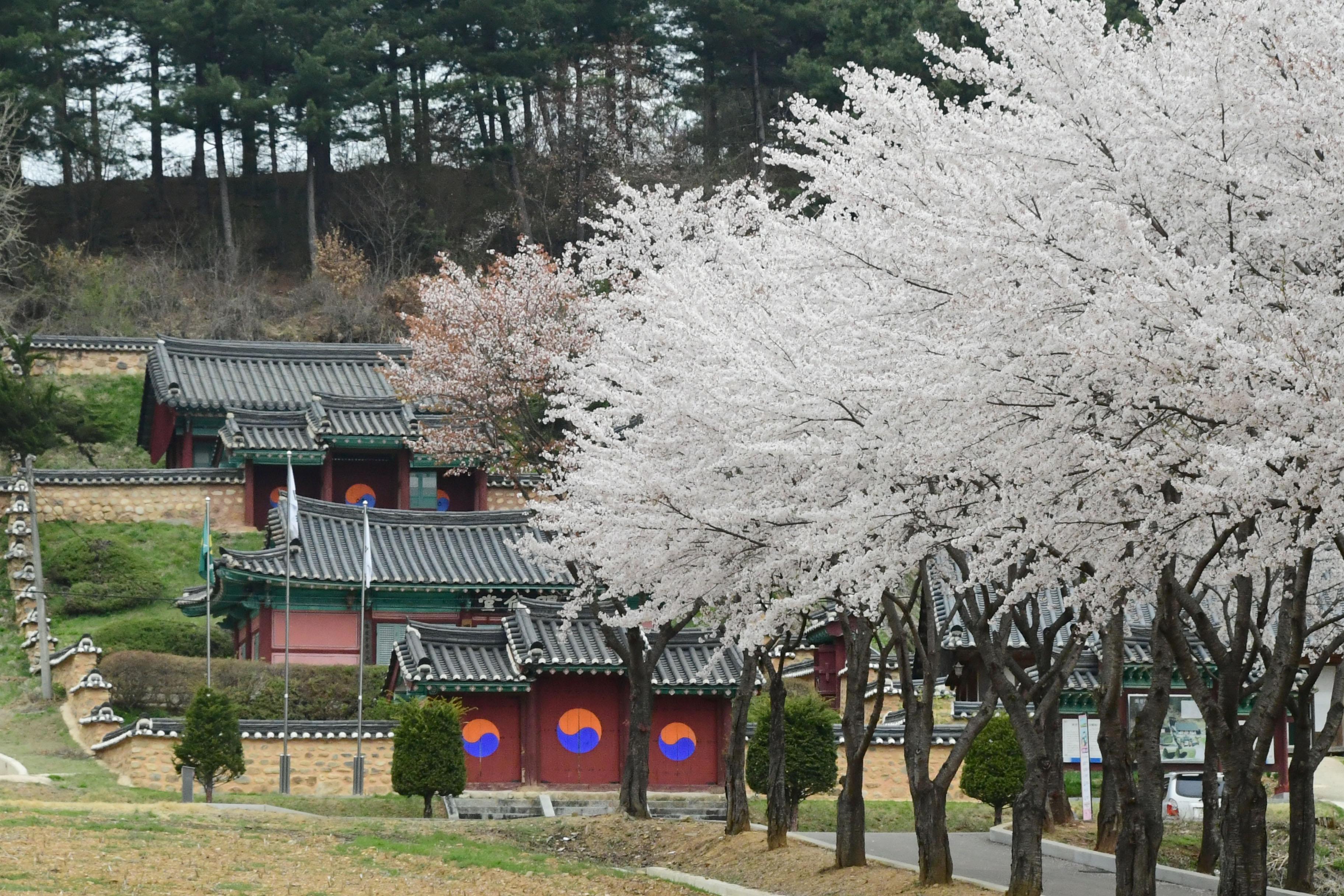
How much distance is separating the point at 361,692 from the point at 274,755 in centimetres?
187

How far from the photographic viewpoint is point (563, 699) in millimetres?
29203

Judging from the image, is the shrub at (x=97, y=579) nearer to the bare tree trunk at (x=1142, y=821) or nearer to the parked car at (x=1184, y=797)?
the parked car at (x=1184, y=797)

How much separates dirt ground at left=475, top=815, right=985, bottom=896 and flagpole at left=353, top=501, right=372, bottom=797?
498 centimetres

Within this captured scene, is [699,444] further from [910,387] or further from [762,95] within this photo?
[762,95]

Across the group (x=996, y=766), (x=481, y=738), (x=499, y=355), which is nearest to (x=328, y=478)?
(x=499, y=355)

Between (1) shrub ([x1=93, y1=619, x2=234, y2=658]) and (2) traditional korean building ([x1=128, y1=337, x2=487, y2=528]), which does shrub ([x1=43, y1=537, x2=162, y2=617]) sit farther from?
(2) traditional korean building ([x1=128, y1=337, x2=487, y2=528])

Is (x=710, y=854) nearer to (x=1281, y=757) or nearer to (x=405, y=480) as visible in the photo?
(x=1281, y=757)

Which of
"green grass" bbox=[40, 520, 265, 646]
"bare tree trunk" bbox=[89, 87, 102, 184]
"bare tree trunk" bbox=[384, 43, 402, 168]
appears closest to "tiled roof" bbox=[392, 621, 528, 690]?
"green grass" bbox=[40, 520, 265, 646]

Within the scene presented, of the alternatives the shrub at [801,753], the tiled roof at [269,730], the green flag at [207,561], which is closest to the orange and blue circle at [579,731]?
the tiled roof at [269,730]

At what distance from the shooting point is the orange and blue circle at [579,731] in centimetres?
2914

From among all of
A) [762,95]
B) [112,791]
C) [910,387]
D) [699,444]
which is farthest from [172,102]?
[910,387]

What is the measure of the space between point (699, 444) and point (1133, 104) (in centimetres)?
730

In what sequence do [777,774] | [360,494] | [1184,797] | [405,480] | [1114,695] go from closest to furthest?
[1114,695]
[777,774]
[1184,797]
[405,480]
[360,494]

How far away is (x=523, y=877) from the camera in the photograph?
1611cm
